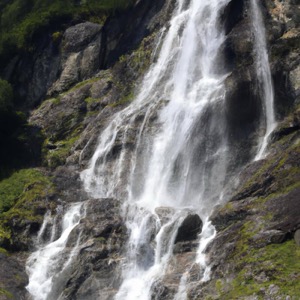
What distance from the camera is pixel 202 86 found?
38.9m

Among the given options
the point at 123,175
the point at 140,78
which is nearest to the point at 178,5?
the point at 140,78

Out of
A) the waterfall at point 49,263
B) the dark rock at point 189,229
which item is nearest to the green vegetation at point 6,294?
the waterfall at point 49,263

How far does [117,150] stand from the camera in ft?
126

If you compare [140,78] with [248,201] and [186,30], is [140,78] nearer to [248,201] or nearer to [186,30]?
[186,30]

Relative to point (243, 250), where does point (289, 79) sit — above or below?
above

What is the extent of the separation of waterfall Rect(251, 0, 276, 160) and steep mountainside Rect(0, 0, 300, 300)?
35 centimetres

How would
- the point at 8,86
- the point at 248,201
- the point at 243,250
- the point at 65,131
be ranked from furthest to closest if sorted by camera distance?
the point at 8,86, the point at 65,131, the point at 248,201, the point at 243,250

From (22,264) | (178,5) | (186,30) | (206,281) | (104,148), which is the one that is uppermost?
(178,5)

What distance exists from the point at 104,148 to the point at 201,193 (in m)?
9.10

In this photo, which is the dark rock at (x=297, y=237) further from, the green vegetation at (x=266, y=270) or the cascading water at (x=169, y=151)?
the cascading water at (x=169, y=151)

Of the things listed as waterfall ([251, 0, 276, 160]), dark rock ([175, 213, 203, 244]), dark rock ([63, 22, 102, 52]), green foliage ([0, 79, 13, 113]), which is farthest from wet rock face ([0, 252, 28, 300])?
dark rock ([63, 22, 102, 52])

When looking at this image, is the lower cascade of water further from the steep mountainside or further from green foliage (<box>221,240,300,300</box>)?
green foliage (<box>221,240,300,300</box>)

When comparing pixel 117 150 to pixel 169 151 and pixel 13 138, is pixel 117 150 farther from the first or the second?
pixel 13 138

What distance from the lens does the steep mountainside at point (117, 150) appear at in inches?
961
